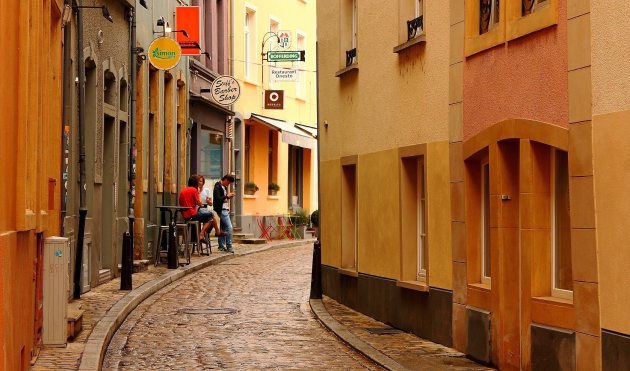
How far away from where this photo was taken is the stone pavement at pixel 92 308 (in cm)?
1102

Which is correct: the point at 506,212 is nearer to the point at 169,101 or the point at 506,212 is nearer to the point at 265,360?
the point at 265,360

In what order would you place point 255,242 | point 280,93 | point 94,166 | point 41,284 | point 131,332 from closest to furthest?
point 41,284 < point 131,332 < point 94,166 < point 255,242 < point 280,93

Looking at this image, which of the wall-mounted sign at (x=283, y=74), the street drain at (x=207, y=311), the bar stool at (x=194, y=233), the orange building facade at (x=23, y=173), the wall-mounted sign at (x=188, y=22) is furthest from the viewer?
the wall-mounted sign at (x=283, y=74)

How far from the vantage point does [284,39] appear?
3656 cm

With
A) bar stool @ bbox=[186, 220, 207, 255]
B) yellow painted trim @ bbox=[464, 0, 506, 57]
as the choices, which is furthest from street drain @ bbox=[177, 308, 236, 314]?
bar stool @ bbox=[186, 220, 207, 255]

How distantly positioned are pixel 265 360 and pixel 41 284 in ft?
7.82

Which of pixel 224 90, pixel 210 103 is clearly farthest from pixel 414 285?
pixel 210 103

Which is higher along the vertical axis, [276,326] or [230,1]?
[230,1]

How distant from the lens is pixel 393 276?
1528 centimetres

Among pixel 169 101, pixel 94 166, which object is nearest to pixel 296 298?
pixel 94 166

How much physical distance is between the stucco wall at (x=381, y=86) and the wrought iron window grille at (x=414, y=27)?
24 centimetres

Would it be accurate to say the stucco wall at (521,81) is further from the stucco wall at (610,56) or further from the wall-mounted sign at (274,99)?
the wall-mounted sign at (274,99)

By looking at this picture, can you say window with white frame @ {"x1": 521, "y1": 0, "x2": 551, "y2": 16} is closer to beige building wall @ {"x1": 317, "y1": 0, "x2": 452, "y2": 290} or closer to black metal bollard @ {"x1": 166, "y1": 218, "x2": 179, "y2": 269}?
beige building wall @ {"x1": 317, "y1": 0, "x2": 452, "y2": 290}

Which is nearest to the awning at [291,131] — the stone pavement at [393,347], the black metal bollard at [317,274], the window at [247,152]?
the window at [247,152]
